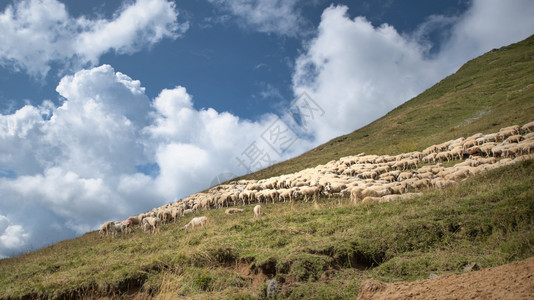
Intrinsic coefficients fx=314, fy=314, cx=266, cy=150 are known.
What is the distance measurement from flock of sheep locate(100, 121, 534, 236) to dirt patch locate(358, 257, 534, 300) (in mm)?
9115

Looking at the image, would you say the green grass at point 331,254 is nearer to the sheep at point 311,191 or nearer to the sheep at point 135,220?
the sheep at point 311,191

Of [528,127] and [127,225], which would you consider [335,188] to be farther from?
[528,127]

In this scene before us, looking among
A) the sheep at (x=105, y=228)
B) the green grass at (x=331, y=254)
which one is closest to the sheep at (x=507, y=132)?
the green grass at (x=331, y=254)

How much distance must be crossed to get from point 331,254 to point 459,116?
5138cm

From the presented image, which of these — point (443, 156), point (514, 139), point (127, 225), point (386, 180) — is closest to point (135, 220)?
point (127, 225)

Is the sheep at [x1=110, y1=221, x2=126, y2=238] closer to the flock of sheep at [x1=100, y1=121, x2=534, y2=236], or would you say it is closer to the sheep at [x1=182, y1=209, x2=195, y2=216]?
the flock of sheep at [x1=100, y1=121, x2=534, y2=236]

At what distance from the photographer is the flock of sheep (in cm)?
1811

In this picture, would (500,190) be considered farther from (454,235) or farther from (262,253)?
(262,253)

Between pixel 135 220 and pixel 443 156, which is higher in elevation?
pixel 135 220

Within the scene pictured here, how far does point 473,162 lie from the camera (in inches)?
846

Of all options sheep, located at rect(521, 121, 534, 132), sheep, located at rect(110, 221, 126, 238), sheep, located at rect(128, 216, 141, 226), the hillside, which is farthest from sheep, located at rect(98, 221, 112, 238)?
sheep, located at rect(521, 121, 534, 132)

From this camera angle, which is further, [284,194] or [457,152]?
[457,152]

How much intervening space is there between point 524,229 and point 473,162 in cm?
1538

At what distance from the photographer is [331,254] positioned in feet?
28.5
